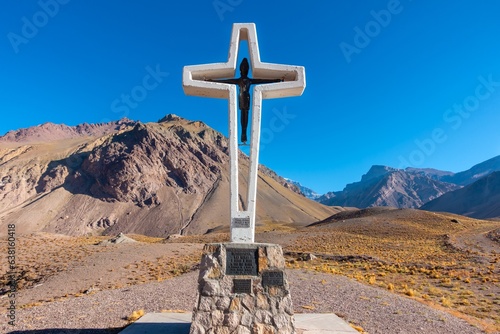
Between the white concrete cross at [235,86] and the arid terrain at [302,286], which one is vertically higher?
the white concrete cross at [235,86]

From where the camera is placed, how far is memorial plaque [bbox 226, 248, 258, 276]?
6879 millimetres

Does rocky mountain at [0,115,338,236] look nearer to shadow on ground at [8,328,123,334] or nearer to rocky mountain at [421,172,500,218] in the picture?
shadow on ground at [8,328,123,334]

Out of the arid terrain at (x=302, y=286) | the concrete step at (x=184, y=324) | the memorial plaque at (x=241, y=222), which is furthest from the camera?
the arid terrain at (x=302, y=286)

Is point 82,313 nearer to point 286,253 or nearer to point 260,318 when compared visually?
point 260,318

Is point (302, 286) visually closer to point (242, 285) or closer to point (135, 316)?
point (135, 316)

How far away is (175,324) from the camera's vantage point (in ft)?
27.6

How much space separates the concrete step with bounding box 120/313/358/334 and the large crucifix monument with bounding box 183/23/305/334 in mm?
1564

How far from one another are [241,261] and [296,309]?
16.3 feet

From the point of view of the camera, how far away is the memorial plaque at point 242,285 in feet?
22.2

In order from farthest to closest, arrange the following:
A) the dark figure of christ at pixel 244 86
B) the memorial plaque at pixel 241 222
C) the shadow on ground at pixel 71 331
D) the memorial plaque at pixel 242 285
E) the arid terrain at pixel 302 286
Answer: the arid terrain at pixel 302 286
the shadow on ground at pixel 71 331
the dark figure of christ at pixel 244 86
the memorial plaque at pixel 241 222
the memorial plaque at pixel 242 285

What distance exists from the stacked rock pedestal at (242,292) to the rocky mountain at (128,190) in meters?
85.0

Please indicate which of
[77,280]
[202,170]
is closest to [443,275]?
[77,280]

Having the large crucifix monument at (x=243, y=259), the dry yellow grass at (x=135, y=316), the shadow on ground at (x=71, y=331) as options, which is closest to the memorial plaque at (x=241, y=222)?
the large crucifix monument at (x=243, y=259)

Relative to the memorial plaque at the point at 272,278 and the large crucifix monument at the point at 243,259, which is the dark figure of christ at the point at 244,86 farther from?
the memorial plaque at the point at 272,278
